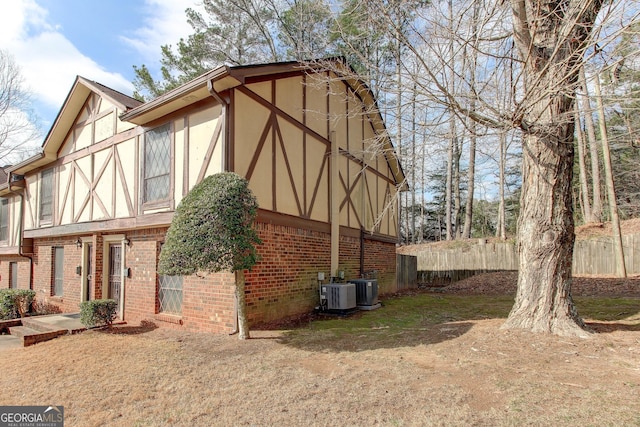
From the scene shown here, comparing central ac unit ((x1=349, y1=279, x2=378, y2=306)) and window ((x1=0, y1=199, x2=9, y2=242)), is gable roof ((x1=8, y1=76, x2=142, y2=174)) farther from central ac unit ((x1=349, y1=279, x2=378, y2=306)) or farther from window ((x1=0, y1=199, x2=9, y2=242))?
central ac unit ((x1=349, y1=279, x2=378, y2=306))

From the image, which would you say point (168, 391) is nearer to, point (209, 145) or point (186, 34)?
point (209, 145)

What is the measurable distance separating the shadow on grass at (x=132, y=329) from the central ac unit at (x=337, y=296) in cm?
390

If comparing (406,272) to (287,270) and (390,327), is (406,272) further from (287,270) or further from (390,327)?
(287,270)

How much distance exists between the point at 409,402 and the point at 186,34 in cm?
2106

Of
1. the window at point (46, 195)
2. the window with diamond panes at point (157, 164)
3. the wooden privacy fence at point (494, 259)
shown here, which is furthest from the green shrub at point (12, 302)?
the wooden privacy fence at point (494, 259)

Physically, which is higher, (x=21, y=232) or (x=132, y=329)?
(x=21, y=232)

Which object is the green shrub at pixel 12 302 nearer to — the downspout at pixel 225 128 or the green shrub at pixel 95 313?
the green shrub at pixel 95 313

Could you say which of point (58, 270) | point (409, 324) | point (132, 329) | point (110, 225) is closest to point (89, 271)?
point (110, 225)

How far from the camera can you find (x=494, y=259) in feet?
58.7

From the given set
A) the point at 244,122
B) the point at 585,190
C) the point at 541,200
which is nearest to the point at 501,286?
the point at 585,190

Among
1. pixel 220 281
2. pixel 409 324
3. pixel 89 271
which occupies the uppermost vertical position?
pixel 220 281

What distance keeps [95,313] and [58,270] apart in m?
5.40

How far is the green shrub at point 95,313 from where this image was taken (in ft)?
24.9

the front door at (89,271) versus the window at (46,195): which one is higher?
the window at (46,195)
